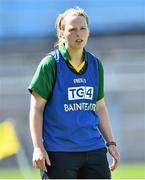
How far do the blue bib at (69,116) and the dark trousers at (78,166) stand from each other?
1.2 inches

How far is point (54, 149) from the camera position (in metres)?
4.27

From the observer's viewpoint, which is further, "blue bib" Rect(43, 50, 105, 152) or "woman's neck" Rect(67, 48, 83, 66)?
"woman's neck" Rect(67, 48, 83, 66)

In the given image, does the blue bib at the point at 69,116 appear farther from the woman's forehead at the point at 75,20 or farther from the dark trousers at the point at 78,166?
the woman's forehead at the point at 75,20

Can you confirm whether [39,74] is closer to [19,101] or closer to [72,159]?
[72,159]

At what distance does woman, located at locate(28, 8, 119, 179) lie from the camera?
426cm

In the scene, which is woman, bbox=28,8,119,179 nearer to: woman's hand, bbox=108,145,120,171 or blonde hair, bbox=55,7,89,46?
blonde hair, bbox=55,7,89,46

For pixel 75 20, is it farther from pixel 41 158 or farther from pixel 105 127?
pixel 41 158

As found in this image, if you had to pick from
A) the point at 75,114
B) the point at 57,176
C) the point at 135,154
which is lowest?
the point at 135,154

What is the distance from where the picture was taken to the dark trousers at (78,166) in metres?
4.25

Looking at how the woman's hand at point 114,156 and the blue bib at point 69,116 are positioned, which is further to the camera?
the woman's hand at point 114,156

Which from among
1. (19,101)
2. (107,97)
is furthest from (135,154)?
(19,101)

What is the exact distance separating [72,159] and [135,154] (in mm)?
14768

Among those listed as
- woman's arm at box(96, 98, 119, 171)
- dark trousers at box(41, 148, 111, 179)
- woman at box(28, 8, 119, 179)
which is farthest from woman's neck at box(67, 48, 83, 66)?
dark trousers at box(41, 148, 111, 179)

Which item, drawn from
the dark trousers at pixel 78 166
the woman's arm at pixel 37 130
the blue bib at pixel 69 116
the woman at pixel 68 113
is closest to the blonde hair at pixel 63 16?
the woman at pixel 68 113
